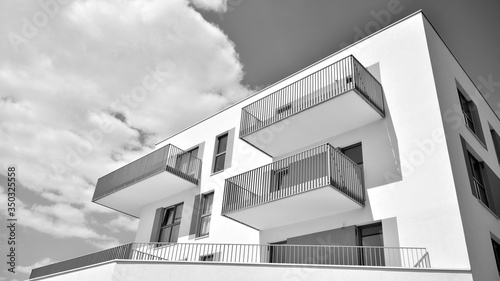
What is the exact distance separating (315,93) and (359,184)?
4.16m

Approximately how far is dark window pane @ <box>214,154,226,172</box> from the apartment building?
0.54 m

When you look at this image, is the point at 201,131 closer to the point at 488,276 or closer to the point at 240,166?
the point at 240,166

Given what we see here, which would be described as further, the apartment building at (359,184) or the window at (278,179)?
the window at (278,179)

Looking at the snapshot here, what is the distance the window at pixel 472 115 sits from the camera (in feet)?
47.8

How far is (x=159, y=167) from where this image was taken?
58.9ft

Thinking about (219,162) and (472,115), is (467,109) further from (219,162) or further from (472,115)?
(219,162)

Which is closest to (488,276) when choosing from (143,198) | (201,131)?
(201,131)

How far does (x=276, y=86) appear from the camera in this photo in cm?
1761

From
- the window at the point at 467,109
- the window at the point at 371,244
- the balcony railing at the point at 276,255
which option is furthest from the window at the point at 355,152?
the window at the point at 467,109

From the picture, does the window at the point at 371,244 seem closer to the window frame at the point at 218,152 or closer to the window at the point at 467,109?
the window at the point at 467,109

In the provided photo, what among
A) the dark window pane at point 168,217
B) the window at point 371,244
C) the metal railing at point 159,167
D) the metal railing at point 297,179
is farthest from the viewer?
the dark window pane at point 168,217

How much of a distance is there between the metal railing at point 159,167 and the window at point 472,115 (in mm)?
11597

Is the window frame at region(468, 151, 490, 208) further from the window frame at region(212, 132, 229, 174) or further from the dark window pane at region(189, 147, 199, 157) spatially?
the dark window pane at region(189, 147, 199, 157)

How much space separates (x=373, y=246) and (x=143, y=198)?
12.7 m
